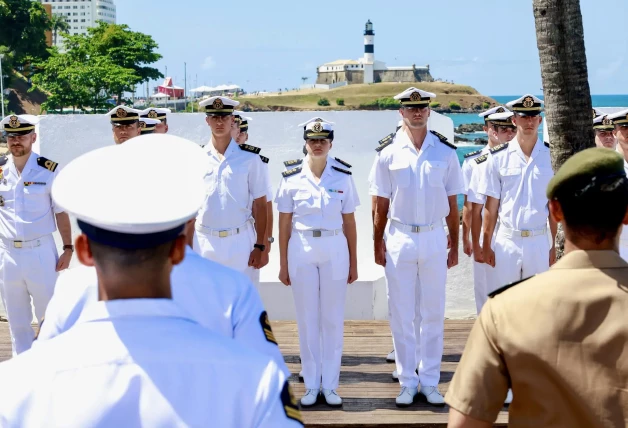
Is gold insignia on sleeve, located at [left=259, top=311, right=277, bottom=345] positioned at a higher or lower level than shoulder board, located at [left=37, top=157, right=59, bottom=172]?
lower

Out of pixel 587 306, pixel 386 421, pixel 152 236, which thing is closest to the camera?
pixel 152 236

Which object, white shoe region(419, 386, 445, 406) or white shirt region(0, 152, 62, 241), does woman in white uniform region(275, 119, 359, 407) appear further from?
white shirt region(0, 152, 62, 241)

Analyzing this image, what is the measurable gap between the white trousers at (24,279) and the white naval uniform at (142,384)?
4696mm

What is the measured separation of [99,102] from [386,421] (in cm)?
6701

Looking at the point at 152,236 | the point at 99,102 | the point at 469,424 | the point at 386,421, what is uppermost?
the point at 99,102

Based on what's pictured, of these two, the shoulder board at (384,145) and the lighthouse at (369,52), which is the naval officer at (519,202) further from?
the lighthouse at (369,52)

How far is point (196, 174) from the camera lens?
1673 millimetres

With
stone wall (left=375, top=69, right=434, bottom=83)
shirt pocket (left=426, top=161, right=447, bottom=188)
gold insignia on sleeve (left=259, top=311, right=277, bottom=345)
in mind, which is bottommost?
gold insignia on sleeve (left=259, top=311, right=277, bottom=345)

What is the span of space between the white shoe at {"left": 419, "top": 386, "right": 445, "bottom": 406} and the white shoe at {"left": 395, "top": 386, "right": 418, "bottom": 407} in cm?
6

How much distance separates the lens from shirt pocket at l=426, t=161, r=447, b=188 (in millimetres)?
5332

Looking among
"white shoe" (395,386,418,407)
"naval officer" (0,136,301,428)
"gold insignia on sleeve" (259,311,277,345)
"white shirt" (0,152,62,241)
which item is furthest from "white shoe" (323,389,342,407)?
"naval officer" (0,136,301,428)

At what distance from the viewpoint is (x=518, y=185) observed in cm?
555

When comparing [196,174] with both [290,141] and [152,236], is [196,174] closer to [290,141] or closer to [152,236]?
[152,236]

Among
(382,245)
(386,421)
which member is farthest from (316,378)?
(382,245)
